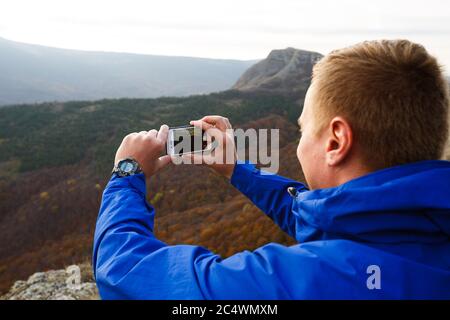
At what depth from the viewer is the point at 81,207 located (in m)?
19.8

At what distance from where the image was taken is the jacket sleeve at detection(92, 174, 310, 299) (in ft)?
3.09

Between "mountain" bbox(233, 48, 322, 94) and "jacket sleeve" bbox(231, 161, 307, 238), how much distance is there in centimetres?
3992

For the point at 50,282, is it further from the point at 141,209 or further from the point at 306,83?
the point at 306,83

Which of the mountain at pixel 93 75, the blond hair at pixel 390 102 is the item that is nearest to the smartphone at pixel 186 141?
the blond hair at pixel 390 102

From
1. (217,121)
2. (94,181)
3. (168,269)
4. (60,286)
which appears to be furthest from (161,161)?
(94,181)

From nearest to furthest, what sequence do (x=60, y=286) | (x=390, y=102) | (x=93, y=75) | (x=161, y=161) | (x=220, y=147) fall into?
(x=390, y=102)
(x=161, y=161)
(x=220, y=147)
(x=60, y=286)
(x=93, y=75)

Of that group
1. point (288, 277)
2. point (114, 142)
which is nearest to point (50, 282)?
point (288, 277)

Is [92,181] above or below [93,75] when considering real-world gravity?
below

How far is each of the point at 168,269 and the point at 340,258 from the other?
1.41ft

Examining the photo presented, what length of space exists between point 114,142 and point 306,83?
23.3 meters

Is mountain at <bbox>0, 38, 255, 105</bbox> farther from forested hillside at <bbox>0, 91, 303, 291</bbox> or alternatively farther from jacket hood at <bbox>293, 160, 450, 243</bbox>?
jacket hood at <bbox>293, 160, 450, 243</bbox>

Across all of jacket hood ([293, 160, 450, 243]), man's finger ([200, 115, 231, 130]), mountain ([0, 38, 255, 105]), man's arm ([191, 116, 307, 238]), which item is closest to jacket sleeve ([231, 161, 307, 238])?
man's arm ([191, 116, 307, 238])

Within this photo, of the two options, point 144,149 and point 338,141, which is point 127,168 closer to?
point 144,149

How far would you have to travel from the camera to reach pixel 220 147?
1744 mm
